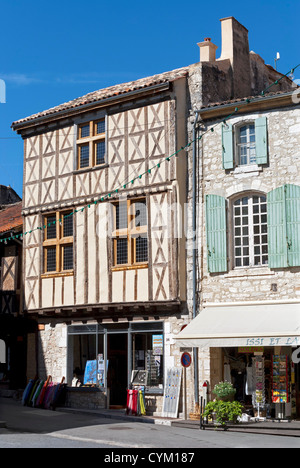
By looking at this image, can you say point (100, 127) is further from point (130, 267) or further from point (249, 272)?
point (249, 272)

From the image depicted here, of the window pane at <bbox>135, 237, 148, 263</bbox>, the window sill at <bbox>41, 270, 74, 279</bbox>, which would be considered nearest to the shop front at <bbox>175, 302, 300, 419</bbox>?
the window pane at <bbox>135, 237, 148, 263</bbox>

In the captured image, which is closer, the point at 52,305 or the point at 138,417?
the point at 138,417

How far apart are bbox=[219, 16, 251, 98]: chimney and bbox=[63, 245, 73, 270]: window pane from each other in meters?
6.01

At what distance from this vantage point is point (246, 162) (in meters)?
16.7

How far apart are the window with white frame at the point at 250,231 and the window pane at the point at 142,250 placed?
7.53 ft

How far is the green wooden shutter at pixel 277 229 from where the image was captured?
15656mm

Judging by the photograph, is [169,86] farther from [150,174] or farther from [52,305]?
[52,305]

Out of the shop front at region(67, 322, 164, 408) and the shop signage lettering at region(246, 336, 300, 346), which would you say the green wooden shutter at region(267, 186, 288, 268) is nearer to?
the shop signage lettering at region(246, 336, 300, 346)

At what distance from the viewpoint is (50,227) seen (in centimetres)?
1955

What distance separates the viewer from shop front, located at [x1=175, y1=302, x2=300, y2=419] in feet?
48.1

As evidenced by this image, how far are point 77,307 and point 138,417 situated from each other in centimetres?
333

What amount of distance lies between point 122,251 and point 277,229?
4.12 meters

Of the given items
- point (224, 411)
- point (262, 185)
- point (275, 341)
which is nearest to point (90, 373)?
point (224, 411)
